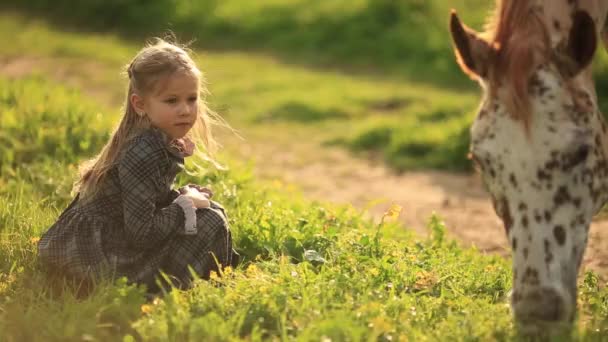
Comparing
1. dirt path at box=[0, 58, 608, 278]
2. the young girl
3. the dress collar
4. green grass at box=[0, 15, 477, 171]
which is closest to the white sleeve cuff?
the young girl

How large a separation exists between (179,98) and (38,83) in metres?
4.04

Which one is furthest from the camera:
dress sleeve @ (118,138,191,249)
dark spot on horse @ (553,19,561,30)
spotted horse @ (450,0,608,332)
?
dress sleeve @ (118,138,191,249)

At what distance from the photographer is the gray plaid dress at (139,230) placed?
3.95m

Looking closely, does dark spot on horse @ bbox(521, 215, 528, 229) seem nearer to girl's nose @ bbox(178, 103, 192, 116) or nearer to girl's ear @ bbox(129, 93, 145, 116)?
girl's nose @ bbox(178, 103, 192, 116)

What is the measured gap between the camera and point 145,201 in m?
3.94

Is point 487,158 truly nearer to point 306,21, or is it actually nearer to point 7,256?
point 7,256

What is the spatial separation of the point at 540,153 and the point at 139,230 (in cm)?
177

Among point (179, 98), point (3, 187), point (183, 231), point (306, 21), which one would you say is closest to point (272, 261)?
point (183, 231)

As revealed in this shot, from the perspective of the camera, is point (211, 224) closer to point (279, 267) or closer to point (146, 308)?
point (279, 267)

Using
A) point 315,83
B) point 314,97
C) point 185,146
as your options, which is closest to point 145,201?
point 185,146

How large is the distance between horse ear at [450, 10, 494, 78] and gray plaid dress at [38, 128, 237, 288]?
1393mm

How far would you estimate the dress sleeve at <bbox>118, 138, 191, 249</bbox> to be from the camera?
12.9ft

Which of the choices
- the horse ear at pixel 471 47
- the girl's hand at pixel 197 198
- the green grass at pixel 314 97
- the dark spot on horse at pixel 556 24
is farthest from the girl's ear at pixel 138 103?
the green grass at pixel 314 97

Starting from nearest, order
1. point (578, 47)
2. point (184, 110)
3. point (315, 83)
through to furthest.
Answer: point (578, 47) < point (184, 110) < point (315, 83)
